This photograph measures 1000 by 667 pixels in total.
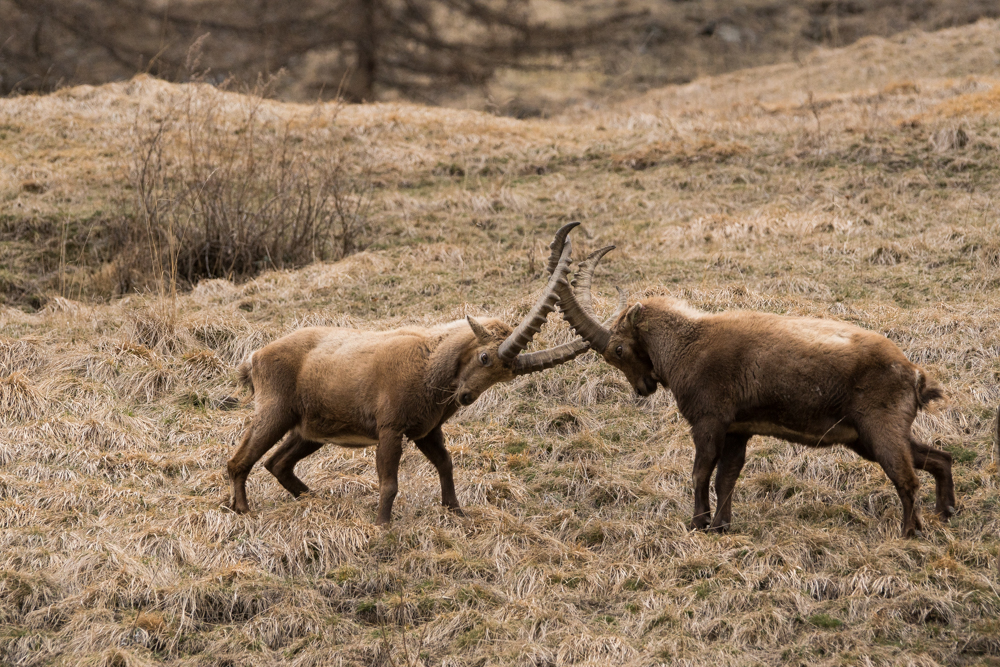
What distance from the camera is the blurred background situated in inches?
1276

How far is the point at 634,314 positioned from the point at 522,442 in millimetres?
2067

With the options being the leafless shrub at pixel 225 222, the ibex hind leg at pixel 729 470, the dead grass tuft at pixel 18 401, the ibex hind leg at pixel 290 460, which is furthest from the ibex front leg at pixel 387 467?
the leafless shrub at pixel 225 222

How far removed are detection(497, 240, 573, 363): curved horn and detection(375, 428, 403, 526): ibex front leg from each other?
3.64 ft

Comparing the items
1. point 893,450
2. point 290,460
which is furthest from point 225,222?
point 893,450

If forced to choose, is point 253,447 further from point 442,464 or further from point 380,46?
point 380,46

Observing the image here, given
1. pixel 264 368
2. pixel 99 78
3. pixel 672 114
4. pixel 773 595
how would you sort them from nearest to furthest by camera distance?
pixel 773 595
pixel 264 368
pixel 672 114
pixel 99 78

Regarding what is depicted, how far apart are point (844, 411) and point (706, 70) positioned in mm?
30533

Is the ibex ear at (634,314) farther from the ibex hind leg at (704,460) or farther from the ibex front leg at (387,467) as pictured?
the ibex front leg at (387,467)

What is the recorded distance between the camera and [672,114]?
816 inches

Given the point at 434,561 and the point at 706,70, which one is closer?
the point at 434,561

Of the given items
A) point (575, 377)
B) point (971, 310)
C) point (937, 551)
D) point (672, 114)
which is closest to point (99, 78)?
point (672, 114)

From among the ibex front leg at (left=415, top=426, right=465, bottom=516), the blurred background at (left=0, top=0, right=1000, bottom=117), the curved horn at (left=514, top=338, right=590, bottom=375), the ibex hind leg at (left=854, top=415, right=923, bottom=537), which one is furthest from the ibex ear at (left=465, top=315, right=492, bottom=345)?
the blurred background at (left=0, top=0, right=1000, bottom=117)

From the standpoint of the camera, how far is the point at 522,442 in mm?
9320

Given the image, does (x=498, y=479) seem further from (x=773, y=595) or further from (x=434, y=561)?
(x=773, y=595)
